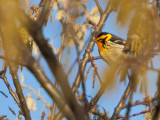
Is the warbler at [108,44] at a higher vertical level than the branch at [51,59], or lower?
higher

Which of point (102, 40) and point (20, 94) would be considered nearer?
point (20, 94)

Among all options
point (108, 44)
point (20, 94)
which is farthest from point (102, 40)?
point (20, 94)

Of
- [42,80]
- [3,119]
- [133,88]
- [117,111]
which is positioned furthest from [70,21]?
[3,119]

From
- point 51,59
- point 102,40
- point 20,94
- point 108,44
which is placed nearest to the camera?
point 51,59

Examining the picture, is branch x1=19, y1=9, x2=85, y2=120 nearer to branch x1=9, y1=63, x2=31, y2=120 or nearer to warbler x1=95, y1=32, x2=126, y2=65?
Result: branch x1=9, y1=63, x2=31, y2=120

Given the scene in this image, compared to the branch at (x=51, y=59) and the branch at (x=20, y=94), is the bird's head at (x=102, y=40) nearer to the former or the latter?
the branch at (x=20, y=94)

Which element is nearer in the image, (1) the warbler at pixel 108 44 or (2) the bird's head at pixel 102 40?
(1) the warbler at pixel 108 44

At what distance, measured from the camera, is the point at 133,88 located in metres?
1.26

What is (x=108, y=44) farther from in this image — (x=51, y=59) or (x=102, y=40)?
(x=51, y=59)

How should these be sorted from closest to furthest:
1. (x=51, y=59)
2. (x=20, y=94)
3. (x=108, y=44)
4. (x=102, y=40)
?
1. (x=51, y=59)
2. (x=20, y=94)
3. (x=108, y=44)
4. (x=102, y=40)

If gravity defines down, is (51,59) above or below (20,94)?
below

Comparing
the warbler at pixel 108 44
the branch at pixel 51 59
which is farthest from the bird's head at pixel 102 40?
the branch at pixel 51 59

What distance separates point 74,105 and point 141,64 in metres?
0.34

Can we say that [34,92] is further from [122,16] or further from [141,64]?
[122,16]
